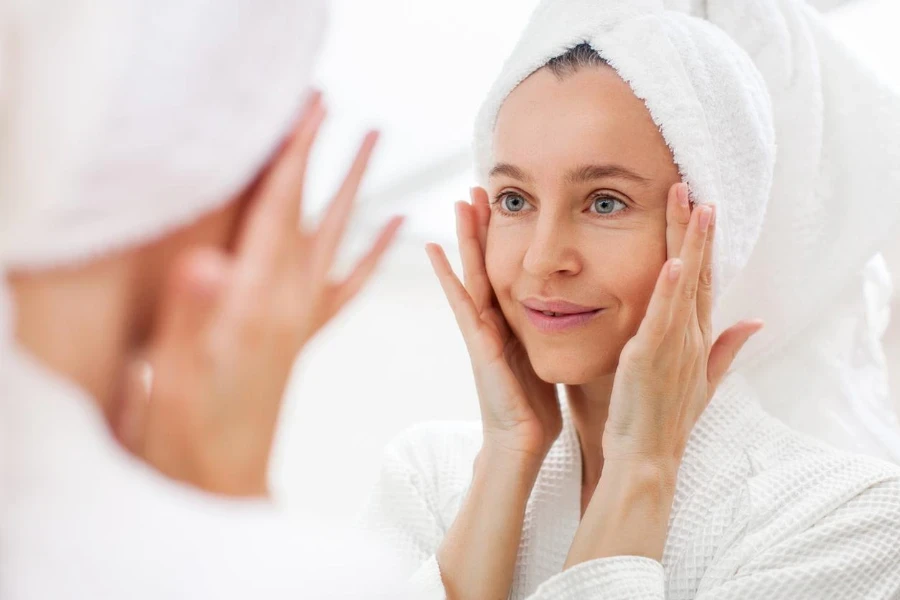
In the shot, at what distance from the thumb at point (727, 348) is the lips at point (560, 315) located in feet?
0.64

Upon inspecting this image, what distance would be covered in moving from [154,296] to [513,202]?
690mm

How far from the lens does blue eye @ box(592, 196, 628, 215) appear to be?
A: 102cm

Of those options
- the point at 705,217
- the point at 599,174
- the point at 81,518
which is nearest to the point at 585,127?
the point at 599,174

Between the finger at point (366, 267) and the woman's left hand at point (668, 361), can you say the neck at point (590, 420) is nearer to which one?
the woman's left hand at point (668, 361)

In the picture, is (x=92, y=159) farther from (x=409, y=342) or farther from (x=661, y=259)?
(x=661, y=259)

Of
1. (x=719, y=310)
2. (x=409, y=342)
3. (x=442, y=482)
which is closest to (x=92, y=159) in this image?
(x=409, y=342)

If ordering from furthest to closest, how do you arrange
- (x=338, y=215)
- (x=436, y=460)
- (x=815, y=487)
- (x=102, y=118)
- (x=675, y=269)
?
(x=436, y=460)
(x=815, y=487)
(x=675, y=269)
(x=338, y=215)
(x=102, y=118)

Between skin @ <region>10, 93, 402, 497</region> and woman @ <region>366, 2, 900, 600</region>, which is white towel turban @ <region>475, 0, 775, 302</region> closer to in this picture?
woman @ <region>366, 2, 900, 600</region>

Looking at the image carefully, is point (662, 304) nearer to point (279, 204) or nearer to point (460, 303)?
point (460, 303)

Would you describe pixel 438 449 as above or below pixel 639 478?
below

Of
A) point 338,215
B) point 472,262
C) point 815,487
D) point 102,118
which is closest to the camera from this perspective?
point 102,118

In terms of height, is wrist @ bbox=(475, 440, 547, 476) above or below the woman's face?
below

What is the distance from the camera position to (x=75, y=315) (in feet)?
1.40

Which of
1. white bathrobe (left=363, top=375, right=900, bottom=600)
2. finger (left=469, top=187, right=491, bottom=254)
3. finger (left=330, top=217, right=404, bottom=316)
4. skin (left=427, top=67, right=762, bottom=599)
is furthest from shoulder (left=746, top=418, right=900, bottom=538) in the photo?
finger (left=330, top=217, right=404, bottom=316)
